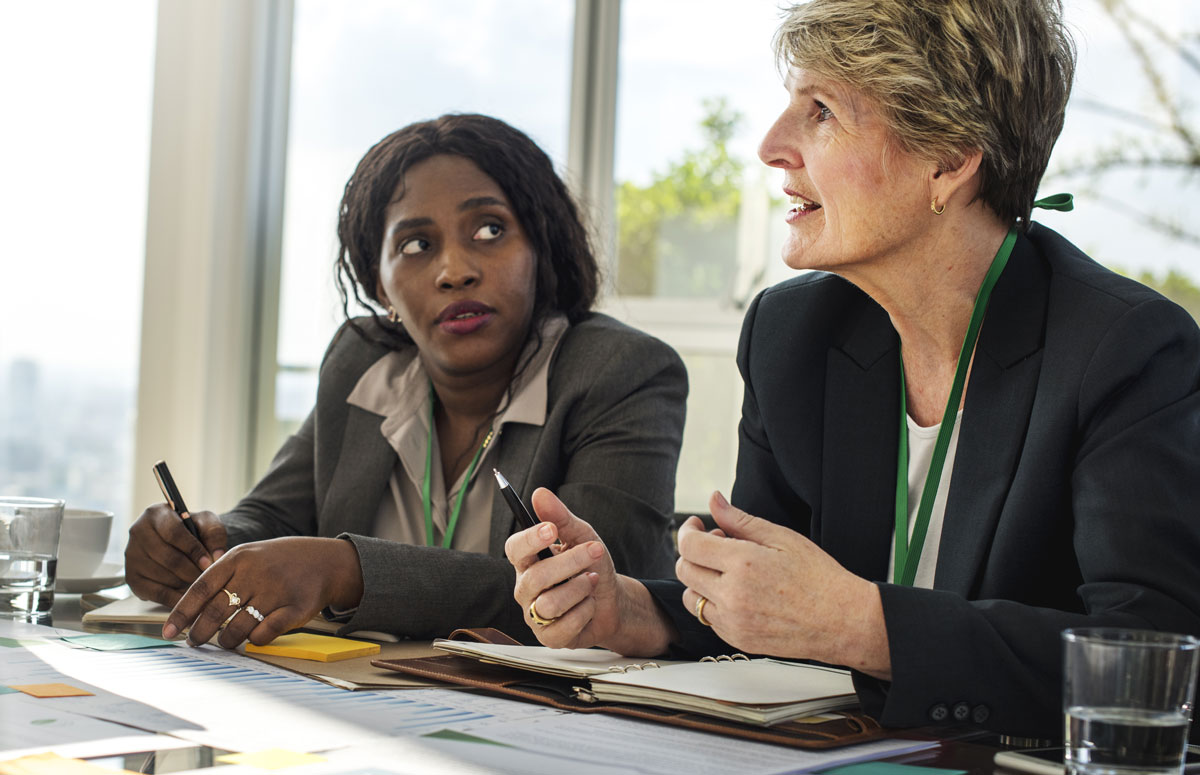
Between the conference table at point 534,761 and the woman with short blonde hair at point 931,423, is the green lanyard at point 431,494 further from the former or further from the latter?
the conference table at point 534,761

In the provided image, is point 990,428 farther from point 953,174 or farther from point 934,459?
point 953,174

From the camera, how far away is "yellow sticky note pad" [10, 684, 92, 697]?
110 cm

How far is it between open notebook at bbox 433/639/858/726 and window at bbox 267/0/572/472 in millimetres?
2693

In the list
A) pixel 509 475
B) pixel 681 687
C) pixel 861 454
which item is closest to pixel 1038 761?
pixel 681 687

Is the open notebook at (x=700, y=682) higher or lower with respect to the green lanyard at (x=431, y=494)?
lower

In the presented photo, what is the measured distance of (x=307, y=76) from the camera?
12.7 ft

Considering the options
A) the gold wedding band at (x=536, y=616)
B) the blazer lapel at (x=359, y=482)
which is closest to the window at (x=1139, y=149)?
the blazer lapel at (x=359, y=482)

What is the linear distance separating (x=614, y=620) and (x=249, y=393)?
8.74 feet

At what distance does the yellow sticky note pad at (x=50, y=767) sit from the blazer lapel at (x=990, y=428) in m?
0.98

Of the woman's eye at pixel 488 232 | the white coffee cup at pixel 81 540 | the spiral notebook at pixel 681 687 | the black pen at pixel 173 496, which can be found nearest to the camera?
the spiral notebook at pixel 681 687

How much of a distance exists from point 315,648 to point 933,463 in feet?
2.66

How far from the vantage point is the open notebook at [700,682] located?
1.08m

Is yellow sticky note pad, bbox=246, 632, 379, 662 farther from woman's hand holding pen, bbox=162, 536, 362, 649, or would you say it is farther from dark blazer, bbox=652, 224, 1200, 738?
dark blazer, bbox=652, 224, 1200, 738

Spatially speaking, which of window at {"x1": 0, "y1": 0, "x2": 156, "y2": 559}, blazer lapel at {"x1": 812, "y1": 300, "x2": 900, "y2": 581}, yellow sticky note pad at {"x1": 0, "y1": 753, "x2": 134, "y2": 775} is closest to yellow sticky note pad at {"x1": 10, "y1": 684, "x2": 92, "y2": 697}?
yellow sticky note pad at {"x1": 0, "y1": 753, "x2": 134, "y2": 775}
